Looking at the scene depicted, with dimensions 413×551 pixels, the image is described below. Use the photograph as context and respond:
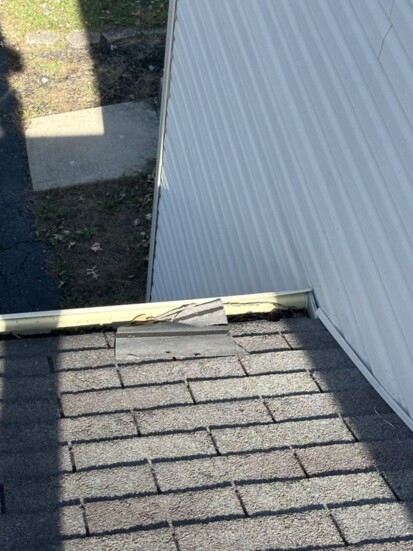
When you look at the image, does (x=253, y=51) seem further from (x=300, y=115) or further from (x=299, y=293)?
(x=299, y=293)

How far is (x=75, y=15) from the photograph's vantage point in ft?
42.5

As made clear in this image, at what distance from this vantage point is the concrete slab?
992cm

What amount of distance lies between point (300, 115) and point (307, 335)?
1.10 m

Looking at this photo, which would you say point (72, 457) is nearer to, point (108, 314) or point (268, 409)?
point (268, 409)

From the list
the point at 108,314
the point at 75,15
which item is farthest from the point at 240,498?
the point at 75,15

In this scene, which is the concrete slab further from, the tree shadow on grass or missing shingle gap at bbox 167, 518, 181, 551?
missing shingle gap at bbox 167, 518, 181, 551

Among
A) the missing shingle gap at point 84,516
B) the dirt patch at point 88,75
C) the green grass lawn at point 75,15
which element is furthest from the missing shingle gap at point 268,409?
the green grass lawn at point 75,15

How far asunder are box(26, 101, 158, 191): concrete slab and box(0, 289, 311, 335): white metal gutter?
19.4ft

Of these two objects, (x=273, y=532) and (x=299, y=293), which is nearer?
(x=273, y=532)

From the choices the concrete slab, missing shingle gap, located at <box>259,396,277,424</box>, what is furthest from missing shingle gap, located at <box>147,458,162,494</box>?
the concrete slab

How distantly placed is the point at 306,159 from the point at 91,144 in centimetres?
657

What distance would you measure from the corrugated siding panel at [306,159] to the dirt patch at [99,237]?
214cm

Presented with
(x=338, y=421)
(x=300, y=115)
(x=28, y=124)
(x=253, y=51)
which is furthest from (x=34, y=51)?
(x=338, y=421)

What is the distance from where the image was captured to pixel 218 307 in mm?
4133
